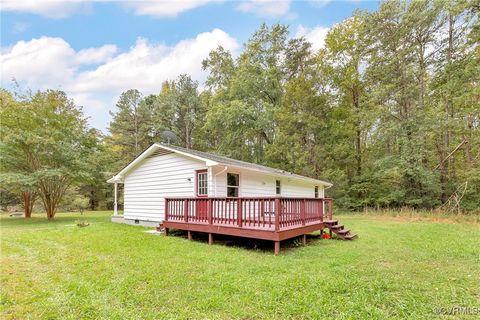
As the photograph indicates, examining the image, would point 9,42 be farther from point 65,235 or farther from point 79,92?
point 79,92

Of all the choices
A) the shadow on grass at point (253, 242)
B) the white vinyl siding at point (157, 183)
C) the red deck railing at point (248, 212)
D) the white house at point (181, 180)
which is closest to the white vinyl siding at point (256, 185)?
the white house at point (181, 180)

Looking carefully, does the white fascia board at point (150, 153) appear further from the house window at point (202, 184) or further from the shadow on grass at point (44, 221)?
the shadow on grass at point (44, 221)

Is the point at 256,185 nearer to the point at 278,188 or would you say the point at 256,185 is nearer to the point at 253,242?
the point at 278,188

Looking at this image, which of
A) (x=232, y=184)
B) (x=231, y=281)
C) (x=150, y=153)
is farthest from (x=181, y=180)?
(x=231, y=281)

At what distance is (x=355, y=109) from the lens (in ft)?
69.1

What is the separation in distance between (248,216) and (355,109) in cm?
1752

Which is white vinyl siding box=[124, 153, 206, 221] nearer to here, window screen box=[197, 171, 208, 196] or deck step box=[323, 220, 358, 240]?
window screen box=[197, 171, 208, 196]

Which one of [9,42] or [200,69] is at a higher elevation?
[200,69]

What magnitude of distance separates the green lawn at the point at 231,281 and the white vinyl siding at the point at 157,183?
344 cm

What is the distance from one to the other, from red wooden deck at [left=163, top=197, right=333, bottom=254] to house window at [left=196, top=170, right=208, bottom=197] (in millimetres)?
1117

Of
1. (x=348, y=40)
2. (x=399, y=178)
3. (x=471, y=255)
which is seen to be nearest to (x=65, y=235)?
(x=471, y=255)

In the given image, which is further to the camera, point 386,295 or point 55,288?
point 55,288

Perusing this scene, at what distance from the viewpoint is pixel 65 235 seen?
28.1 feet

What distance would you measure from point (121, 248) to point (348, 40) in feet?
78.1
